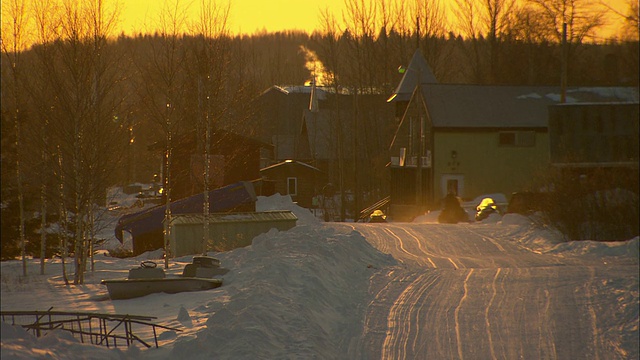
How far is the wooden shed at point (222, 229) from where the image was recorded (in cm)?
2592

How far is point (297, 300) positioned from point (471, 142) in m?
32.9

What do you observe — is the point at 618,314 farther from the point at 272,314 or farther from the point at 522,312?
the point at 272,314

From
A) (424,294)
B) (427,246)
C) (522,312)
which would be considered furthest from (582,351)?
(427,246)

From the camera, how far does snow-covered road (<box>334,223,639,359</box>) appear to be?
43.9ft

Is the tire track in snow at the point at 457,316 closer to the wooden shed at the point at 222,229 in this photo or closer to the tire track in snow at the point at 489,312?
the tire track in snow at the point at 489,312

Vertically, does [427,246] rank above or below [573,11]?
below

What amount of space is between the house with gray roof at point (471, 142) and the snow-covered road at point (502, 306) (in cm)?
2078

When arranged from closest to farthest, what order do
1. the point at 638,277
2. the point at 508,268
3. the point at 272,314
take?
the point at 272,314 → the point at 638,277 → the point at 508,268

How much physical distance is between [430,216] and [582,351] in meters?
26.9

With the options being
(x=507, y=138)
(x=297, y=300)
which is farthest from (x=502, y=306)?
(x=507, y=138)

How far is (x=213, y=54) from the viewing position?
2414 centimetres

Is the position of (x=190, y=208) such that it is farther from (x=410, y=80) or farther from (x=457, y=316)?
(x=410, y=80)

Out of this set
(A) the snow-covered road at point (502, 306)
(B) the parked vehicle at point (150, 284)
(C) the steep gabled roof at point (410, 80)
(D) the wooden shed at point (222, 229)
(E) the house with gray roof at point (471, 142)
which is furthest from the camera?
(C) the steep gabled roof at point (410, 80)

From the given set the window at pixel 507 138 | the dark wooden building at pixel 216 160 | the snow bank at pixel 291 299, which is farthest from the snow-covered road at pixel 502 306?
the window at pixel 507 138
